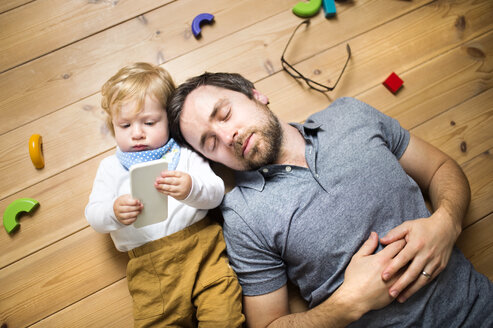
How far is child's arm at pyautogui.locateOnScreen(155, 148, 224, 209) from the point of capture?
965 millimetres

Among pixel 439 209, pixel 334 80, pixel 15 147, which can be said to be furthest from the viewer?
pixel 334 80

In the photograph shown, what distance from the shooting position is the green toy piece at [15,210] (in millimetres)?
1252

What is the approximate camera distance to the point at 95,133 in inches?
53.2

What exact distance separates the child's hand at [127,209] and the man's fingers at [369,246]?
70 centimetres

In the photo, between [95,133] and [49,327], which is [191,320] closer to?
[49,327]

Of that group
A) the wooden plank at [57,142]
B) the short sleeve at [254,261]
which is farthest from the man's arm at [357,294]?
the wooden plank at [57,142]

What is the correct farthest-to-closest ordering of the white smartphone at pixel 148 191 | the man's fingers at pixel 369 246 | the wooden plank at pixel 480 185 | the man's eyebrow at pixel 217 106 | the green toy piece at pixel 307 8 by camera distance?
the green toy piece at pixel 307 8 → the wooden plank at pixel 480 185 → the man's eyebrow at pixel 217 106 → the man's fingers at pixel 369 246 → the white smartphone at pixel 148 191

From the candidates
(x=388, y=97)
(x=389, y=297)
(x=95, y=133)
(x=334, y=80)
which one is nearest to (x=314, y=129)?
(x=334, y=80)

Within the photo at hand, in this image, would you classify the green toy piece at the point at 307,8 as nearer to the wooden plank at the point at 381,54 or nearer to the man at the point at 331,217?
the wooden plank at the point at 381,54

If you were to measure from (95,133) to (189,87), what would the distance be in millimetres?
479

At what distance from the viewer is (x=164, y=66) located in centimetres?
140

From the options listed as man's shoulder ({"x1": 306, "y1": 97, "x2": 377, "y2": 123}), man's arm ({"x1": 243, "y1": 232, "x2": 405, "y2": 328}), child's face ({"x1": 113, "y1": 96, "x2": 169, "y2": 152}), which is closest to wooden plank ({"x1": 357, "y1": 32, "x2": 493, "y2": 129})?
man's shoulder ({"x1": 306, "y1": 97, "x2": 377, "y2": 123})

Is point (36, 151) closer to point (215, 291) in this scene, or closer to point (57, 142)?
point (57, 142)

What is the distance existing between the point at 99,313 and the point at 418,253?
46.2 inches
